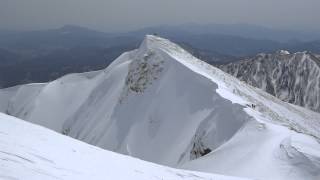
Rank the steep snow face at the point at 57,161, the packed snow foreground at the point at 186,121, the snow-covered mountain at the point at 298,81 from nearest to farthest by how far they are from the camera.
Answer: the steep snow face at the point at 57,161 < the packed snow foreground at the point at 186,121 < the snow-covered mountain at the point at 298,81

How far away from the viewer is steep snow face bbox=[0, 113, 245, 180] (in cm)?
1285

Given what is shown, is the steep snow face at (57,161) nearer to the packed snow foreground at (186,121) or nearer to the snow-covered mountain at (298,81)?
the packed snow foreground at (186,121)

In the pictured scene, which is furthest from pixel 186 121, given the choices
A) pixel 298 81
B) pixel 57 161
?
pixel 298 81

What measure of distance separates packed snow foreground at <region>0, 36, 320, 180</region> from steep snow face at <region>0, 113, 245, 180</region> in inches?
388

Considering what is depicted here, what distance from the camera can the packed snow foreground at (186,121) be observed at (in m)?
28.3

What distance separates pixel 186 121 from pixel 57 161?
38.0 meters

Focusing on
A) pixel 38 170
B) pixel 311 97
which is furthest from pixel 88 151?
pixel 311 97

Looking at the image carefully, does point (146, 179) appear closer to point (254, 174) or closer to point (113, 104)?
point (254, 174)

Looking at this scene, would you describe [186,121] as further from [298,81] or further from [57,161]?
[298,81]

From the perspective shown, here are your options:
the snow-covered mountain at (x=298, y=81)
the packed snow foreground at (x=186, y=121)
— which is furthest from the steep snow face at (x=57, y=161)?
the snow-covered mountain at (x=298, y=81)

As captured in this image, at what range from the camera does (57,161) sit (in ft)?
48.5

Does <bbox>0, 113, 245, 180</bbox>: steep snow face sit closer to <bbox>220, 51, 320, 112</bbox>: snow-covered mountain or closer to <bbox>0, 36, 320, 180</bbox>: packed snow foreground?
<bbox>0, 36, 320, 180</bbox>: packed snow foreground

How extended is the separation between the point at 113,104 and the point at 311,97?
128659 millimetres

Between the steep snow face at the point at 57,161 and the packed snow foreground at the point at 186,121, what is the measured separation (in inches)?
388
